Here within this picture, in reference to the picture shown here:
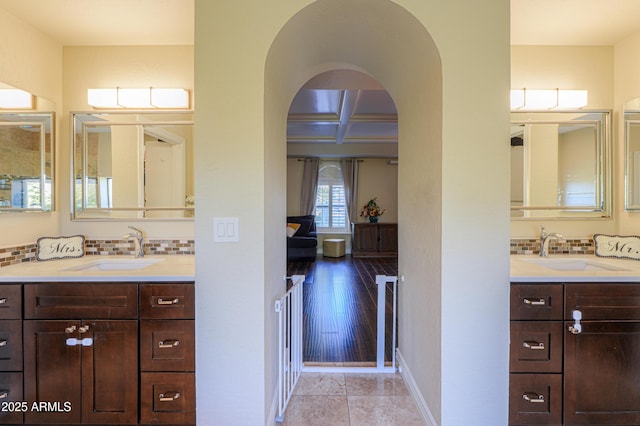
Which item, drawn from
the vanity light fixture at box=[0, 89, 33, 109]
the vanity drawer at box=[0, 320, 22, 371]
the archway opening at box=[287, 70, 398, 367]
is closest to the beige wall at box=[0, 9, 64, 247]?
the vanity light fixture at box=[0, 89, 33, 109]

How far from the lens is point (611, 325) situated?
163cm

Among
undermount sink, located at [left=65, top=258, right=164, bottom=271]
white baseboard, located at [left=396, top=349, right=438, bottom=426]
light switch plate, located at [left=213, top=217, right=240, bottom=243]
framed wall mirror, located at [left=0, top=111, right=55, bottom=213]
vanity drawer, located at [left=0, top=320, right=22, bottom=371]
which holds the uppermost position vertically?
framed wall mirror, located at [left=0, top=111, right=55, bottom=213]

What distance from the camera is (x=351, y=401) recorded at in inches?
79.2

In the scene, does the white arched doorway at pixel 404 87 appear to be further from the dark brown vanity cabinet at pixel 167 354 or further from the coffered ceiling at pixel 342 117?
the coffered ceiling at pixel 342 117

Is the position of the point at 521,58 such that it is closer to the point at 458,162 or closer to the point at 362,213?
the point at 458,162

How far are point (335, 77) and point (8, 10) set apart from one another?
221cm

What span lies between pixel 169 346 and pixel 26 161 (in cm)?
165

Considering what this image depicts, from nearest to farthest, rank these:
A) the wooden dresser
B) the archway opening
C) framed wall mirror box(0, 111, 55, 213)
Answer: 1. framed wall mirror box(0, 111, 55, 213)
2. the archway opening
3. the wooden dresser

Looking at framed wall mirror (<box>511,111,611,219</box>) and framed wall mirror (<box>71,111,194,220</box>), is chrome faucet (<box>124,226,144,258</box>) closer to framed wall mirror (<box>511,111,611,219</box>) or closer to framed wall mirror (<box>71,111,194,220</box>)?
framed wall mirror (<box>71,111,194,220</box>)

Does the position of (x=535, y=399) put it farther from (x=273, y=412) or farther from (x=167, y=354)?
(x=167, y=354)

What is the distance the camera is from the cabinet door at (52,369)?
1641 mm

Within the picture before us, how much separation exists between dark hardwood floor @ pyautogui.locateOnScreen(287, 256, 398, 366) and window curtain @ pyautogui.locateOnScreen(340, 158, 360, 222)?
1703 millimetres

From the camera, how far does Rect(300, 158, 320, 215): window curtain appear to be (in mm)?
7859

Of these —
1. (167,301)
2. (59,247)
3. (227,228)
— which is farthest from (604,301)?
(59,247)
